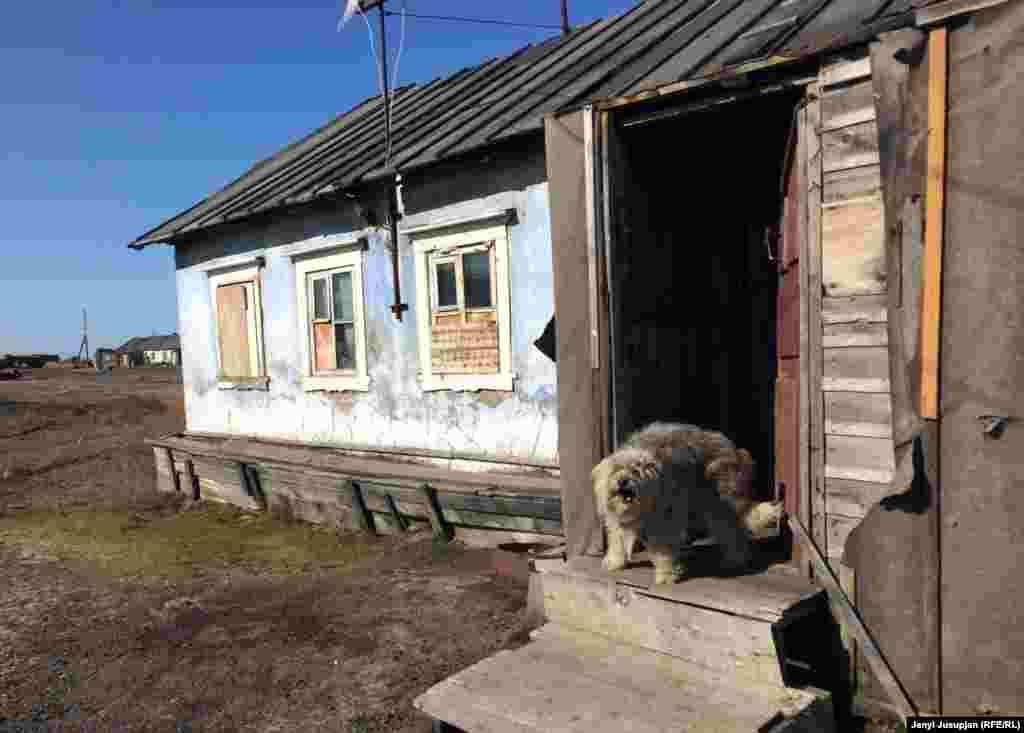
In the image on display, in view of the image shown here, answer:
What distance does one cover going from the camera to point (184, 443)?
1151 cm

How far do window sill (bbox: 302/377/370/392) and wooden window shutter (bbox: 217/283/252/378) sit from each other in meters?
1.53

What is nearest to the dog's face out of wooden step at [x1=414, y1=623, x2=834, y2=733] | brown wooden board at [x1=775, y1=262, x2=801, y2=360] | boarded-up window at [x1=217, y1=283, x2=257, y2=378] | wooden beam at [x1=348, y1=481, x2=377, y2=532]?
wooden step at [x1=414, y1=623, x2=834, y2=733]

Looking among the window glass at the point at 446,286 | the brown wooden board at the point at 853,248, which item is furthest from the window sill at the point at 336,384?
the brown wooden board at the point at 853,248

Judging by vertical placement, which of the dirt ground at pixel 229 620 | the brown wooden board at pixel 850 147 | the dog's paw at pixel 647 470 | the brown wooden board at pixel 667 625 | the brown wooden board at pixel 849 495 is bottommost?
the dirt ground at pixel 229 620

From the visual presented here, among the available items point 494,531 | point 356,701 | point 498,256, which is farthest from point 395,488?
point 356,701

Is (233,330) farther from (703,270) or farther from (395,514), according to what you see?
(703,270)

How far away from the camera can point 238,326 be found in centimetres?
1084

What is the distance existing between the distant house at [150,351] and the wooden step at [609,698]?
72421mm

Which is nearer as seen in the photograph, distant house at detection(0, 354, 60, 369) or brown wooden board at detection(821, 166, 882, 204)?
brown wooden board at detection(821, 166, 882, 204)

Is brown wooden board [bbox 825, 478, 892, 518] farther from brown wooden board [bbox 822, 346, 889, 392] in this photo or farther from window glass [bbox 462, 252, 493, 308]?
window glass [bbox 462, 252, 493, 308]

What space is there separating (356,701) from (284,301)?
6639mm

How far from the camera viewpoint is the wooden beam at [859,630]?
11.2 ft

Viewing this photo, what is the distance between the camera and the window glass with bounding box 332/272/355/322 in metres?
9.16

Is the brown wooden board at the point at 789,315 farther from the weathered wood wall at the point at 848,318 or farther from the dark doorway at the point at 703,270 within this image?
the weathered wood wall at the point at 848,318
